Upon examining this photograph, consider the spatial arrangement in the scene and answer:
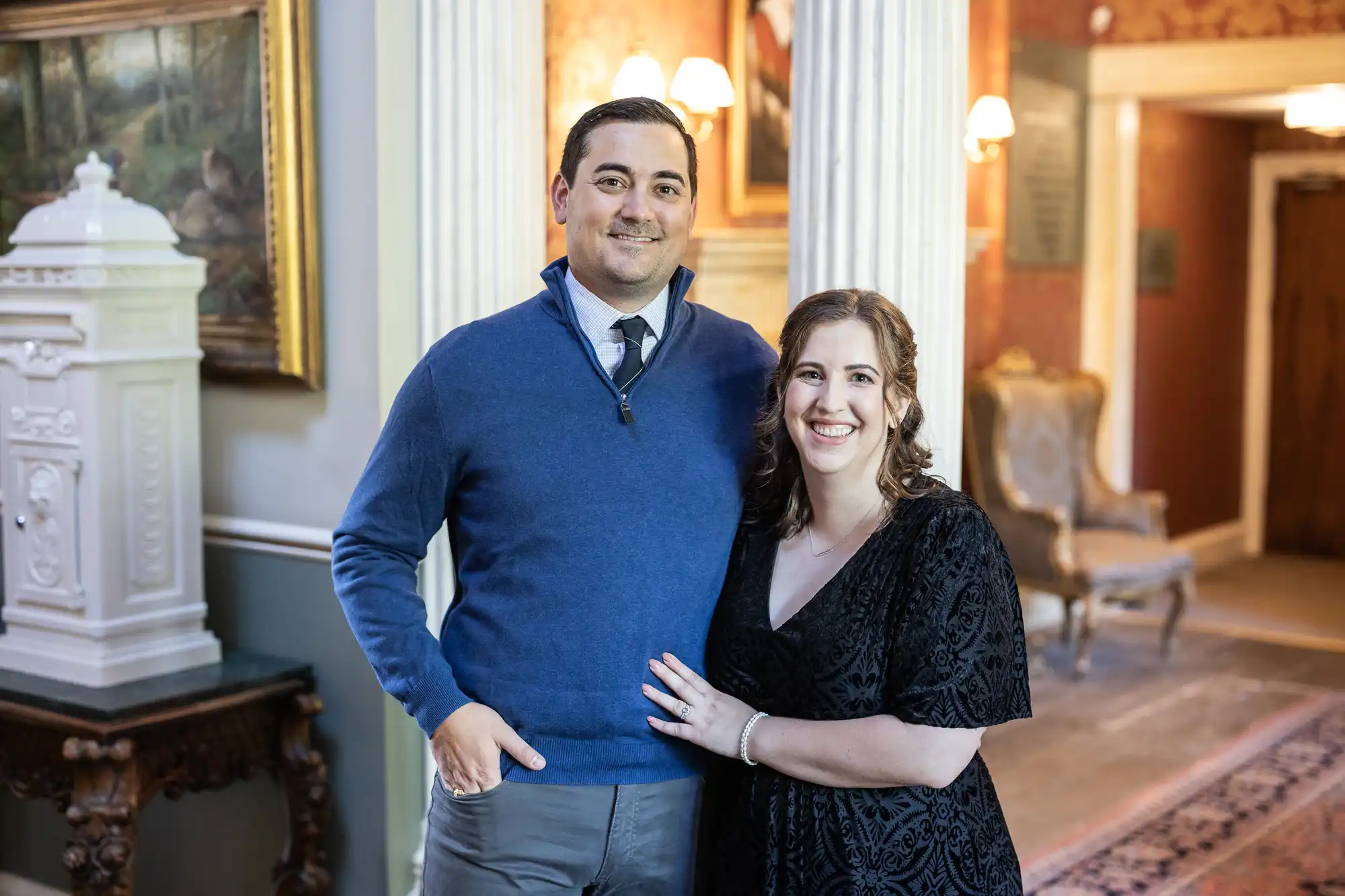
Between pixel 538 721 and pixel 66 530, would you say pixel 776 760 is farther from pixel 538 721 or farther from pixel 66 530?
pixel 66 530

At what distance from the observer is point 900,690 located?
1854 millimetres

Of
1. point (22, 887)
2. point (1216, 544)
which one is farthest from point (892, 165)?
point (1216, 544)

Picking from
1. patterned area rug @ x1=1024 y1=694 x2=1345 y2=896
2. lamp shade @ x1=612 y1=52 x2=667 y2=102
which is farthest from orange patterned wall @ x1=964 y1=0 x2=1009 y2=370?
patterned area rug @ x1=1024 y1=694 x2=1345 y2=896

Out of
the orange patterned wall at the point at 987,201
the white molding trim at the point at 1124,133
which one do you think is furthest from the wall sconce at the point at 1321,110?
the orange patterned wall at the point at 987,201

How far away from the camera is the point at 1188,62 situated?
7242mm

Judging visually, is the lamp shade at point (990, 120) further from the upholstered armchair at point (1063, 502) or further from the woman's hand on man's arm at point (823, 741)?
the woman's hand on man's arm at point (823, 741)

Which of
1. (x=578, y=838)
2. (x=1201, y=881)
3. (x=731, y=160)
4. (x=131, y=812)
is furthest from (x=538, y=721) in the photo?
(x=731, y=160)

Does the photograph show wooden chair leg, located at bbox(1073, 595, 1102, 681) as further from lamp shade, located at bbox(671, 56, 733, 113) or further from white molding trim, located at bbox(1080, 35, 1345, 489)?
lamp shade, located at bbox(671, 56, 733, 113)

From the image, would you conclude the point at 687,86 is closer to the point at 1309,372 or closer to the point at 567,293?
the point at 567,293

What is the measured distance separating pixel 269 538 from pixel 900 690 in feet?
6.47

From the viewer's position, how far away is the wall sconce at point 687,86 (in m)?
5.38

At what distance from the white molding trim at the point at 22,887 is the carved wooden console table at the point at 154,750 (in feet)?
3.09

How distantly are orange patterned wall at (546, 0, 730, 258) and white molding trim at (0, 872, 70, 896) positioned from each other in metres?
2.44

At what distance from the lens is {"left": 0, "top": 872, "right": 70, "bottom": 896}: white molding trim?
13.2 feet
